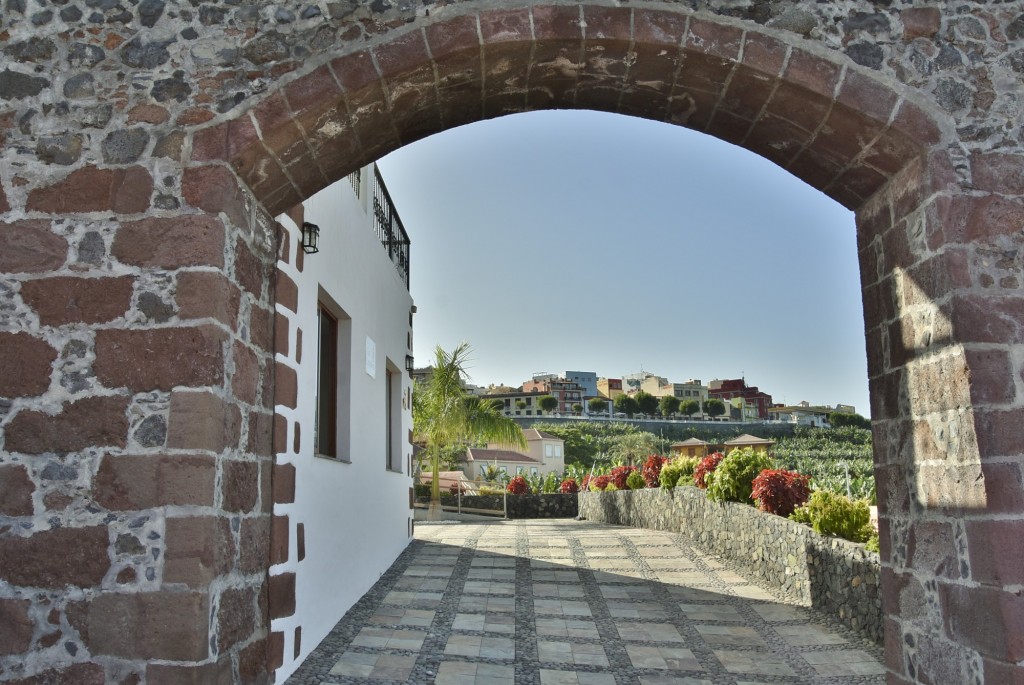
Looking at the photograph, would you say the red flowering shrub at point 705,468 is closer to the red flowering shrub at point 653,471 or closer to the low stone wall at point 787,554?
the low stone wall at point 787,554

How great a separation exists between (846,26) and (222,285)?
287 centimetres

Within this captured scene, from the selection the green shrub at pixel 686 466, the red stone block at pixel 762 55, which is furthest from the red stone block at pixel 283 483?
the green shrub at pixel 686 466

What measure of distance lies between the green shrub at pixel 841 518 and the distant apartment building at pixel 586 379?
8898cm

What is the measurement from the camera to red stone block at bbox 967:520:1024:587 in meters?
2.81

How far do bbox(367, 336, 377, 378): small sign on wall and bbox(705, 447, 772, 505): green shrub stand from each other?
3967mm

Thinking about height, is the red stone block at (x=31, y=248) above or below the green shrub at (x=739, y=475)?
above

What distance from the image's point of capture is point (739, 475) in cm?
809

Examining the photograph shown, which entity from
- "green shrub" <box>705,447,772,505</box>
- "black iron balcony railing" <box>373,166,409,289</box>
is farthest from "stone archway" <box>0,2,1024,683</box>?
"green shrub" <box>705,447,772,505</box>

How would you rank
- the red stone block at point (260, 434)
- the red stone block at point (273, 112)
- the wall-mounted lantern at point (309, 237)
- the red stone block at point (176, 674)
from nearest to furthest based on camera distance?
the red stone block at point (176, 674)
the red stone block at point (273, 112)
the red stone block at point (260, 434)
the wall-mounted lantern at point (309, 237)

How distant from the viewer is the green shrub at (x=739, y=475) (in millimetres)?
8047

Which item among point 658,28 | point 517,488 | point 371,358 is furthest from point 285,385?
point 517,488

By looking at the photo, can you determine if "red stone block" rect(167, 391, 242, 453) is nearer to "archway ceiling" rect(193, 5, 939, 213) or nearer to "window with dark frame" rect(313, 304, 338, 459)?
"archway ceiling" rect(193, 5, 939, 213)

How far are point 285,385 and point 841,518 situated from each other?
4.42 metres

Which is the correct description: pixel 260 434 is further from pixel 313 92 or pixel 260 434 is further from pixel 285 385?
pixel 313 92
